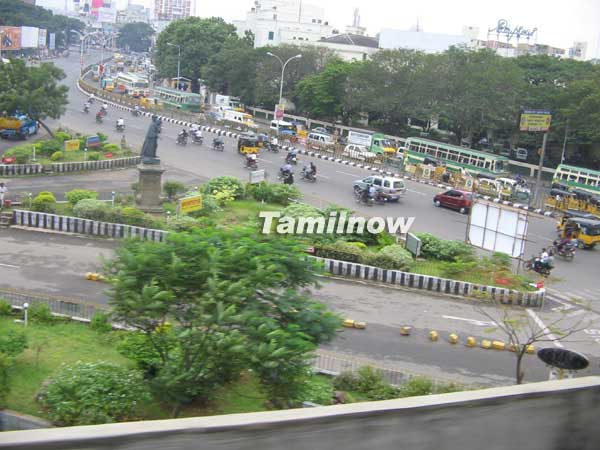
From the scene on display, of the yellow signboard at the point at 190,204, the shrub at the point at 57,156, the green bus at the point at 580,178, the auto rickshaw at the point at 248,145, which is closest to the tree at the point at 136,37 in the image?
the auto rickshaw at the point at 248,145

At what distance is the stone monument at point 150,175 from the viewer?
69.1 ft

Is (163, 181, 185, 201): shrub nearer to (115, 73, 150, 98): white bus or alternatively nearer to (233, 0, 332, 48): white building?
(115, 73, 150, 98): white bus

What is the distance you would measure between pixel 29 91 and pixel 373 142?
18327 mm

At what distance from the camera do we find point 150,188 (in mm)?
21375

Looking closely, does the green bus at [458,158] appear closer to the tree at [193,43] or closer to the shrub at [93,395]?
the shrub at [93,395]

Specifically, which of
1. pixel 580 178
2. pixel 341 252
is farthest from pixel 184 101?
pixel 341 252

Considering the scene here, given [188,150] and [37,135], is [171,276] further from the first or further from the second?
[37,135]

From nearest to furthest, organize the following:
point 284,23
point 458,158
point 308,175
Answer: point 308,175, point 458,158, point 284,23

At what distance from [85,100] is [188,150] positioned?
23249 millimetres

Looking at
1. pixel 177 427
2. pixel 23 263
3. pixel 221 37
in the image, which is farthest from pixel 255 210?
pixel 221 37

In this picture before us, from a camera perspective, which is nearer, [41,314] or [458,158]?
[41,314]

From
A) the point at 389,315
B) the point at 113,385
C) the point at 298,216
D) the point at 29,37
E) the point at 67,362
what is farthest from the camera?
the point at 29,37

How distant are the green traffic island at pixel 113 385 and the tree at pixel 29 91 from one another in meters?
20.9

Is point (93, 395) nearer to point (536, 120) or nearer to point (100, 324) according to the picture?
point (100, 324)
